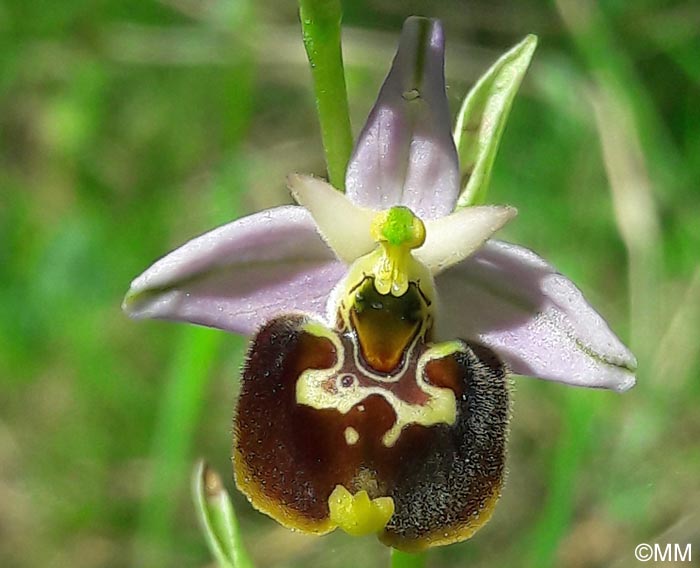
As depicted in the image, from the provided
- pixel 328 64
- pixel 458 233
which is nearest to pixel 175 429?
pixel 458 233

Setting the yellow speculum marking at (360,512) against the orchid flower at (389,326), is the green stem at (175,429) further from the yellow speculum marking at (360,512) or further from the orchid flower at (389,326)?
the yellow speculum marking at (360,512)

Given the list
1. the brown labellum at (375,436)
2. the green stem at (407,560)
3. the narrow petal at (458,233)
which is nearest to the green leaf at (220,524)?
the green stem at (407,560)

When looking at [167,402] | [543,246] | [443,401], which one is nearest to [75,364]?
[167,402]

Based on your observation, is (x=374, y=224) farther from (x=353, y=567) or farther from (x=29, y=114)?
(x=29, y=114)

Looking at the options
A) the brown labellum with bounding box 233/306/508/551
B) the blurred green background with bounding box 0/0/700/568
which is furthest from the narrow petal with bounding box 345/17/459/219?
the blurred green background with bounding box 0/0/700/568

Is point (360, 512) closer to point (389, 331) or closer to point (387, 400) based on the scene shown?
point (387, 400)

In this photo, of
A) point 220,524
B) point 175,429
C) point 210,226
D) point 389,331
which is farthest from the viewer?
point 210,226
